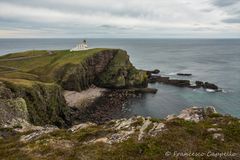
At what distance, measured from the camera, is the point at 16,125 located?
36.9 meters

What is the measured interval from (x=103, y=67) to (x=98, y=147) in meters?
91.2

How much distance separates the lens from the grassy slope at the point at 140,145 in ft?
69.7

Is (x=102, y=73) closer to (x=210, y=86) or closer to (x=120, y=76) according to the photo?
(x=120, y=76)

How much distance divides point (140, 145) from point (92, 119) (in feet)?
164

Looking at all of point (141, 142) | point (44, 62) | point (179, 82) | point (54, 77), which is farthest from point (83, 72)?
point (141, 142)

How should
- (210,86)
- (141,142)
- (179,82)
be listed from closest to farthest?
1. (141,142)
2. (210,86)
3. (179,82)

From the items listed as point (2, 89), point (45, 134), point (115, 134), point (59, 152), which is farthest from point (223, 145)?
point (2, 89)

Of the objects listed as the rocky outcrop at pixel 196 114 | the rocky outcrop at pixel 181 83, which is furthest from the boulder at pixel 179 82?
the rocky outcrop at pixel 196 114

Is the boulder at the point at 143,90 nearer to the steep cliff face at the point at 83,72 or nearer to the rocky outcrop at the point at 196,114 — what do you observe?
the steep cliff face at the point at 83,72

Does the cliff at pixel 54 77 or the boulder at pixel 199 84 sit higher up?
the cliff at pixel 54 77

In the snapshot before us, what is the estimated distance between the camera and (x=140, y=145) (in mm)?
22188

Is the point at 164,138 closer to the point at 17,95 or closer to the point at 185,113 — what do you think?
the point at 185,113

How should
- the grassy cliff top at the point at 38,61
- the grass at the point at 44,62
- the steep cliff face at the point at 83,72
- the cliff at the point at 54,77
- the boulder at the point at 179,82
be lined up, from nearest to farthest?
the cliff at the point at 54,77
the steep cliff face at the point at 83,72
the grassy cliff top at the point at 38,61
the grass at the point at 44,62
the boulder at the point at 179,82

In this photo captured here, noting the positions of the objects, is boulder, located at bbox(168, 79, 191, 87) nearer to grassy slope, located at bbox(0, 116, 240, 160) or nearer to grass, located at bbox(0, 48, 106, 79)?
grass, located at bbox(0, 48, 106, 79)
